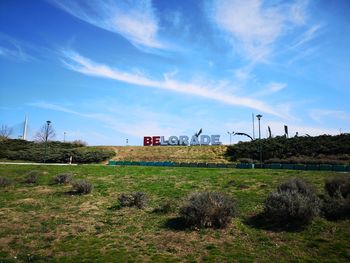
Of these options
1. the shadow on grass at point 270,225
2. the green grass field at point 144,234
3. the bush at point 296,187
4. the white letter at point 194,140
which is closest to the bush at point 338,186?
the green grass field at point 144,234

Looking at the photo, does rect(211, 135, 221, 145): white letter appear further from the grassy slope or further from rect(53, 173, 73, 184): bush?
rect(53, 173, 73, 184): bush

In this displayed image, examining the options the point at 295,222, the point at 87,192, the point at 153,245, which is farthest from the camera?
the point at 87,192

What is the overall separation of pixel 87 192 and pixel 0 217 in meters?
5.89

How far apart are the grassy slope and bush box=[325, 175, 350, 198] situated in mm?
43587

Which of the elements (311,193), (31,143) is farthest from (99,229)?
(31,143)

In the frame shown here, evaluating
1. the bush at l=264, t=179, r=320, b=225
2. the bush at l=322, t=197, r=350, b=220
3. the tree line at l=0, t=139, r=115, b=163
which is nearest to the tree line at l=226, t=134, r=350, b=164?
the tree line at l=0, t=139, r=115, b=163

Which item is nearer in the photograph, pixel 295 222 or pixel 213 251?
pixel 213 251

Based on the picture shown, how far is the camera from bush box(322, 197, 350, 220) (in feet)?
49.9

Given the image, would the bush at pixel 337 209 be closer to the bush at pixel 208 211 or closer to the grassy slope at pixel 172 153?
the bush at pixel 208 211

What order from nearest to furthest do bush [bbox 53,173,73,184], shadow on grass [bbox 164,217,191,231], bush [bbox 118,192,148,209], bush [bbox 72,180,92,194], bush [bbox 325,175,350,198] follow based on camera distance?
shadow on grass [bbox 164,217,191,231], bush [bbox 325,175,350,198], bush [bbox 118,192,148,209], bush [bbox 72,180,92,194], bush [bbox 53,173,73,184]

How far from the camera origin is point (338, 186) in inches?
714

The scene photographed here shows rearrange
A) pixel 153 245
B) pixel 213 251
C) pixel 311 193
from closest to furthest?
pixel 213 251
pixel 153 245
pixel 311 193

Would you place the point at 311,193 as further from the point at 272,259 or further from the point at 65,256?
the point at 65,256

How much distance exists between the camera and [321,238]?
13.4m
